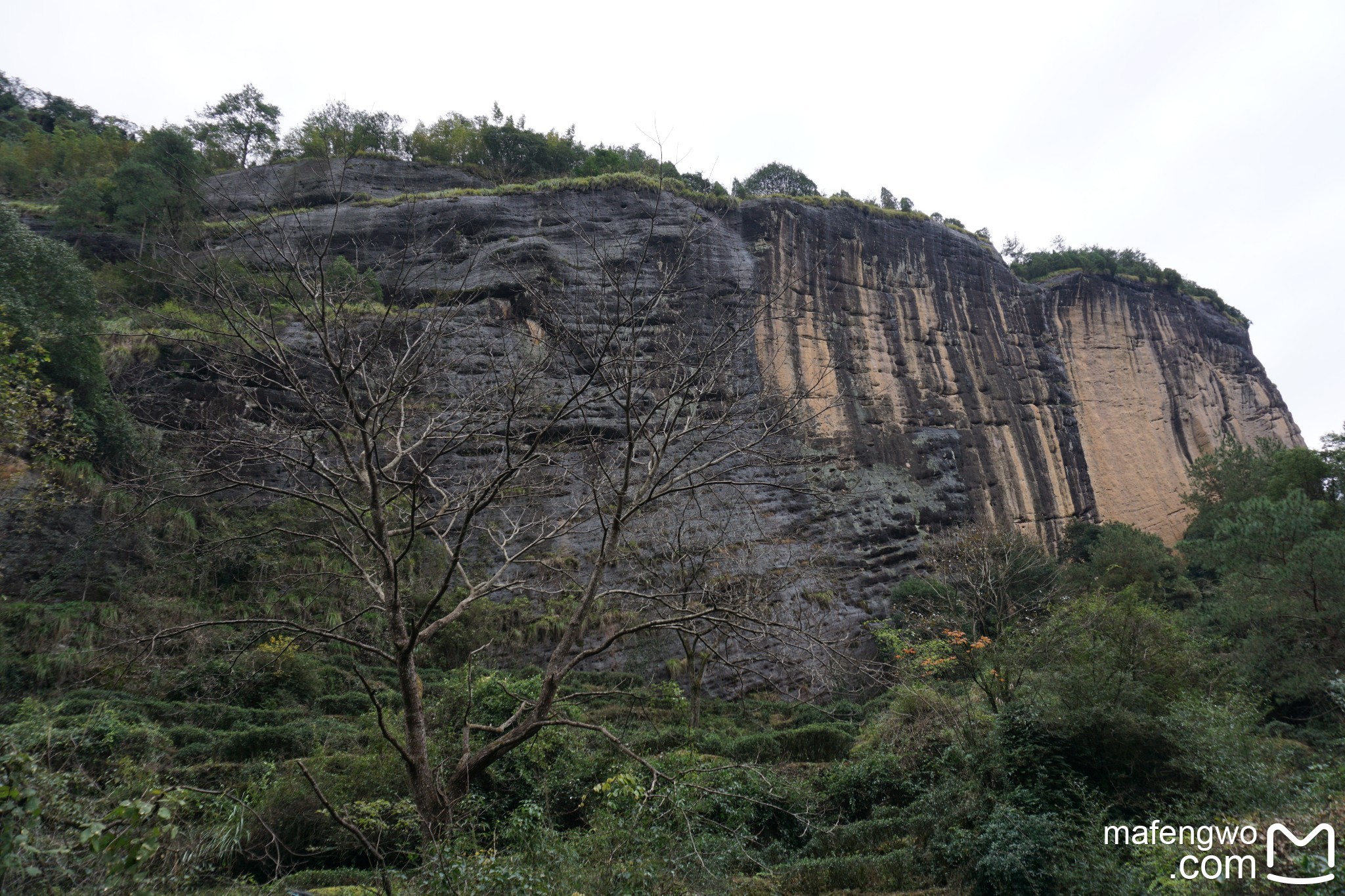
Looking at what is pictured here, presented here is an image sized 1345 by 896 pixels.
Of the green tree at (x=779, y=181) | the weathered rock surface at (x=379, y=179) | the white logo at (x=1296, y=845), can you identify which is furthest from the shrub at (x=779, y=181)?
the white logo at (x=1296, y=845)

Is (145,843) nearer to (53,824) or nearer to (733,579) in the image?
(53,824)

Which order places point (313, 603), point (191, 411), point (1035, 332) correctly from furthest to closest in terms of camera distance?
1. point (1035, 332)
2. point (191, 411)
3. point (313, 603)

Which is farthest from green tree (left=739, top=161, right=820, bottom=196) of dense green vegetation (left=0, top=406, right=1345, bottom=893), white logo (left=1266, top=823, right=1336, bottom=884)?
white logo (left=1266, top=823, right=1336, bottom=884)

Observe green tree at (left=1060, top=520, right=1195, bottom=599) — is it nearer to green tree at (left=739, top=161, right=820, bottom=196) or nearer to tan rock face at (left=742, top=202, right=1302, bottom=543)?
tan rock face at (left=742, top=202, right=1302, bottom=543)

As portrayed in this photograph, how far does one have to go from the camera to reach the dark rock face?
23516 mm

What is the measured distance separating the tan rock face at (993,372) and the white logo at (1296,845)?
16.1 metres

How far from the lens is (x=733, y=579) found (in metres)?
16.7

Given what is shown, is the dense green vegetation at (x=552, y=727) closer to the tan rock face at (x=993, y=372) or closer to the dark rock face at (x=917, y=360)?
the dark rock face at (x=917, y=360)

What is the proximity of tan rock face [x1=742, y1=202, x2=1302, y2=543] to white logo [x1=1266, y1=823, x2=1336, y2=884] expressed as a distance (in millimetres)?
16067

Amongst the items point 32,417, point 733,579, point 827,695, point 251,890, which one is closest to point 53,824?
point 251,890

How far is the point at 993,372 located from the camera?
29.9 metres

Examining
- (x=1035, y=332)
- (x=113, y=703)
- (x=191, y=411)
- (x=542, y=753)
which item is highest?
(x=1035, y=332)

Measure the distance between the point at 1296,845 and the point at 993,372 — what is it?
25.9 metres

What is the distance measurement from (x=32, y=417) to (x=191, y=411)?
895 centimetres
